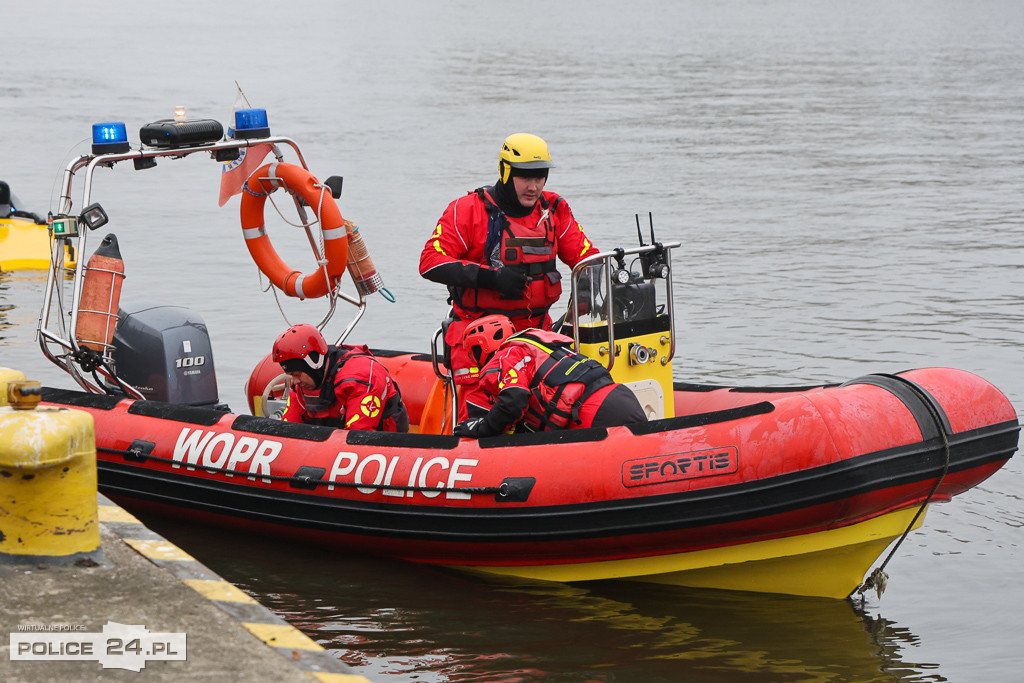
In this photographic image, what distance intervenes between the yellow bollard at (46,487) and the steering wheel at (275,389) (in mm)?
2259

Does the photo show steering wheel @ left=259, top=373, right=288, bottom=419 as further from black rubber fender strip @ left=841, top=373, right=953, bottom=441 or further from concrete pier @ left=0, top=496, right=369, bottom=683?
black rubber fender strip @ left=841, top=373, right=953, bottom=441

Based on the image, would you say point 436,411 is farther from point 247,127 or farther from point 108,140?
point 108,140

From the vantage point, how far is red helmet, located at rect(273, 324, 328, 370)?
5223 millimetres

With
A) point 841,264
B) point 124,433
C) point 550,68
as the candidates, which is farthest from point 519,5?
point 124,433

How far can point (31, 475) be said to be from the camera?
3762 mm

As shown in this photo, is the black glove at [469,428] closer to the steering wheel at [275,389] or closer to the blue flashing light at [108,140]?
the steering wheel at [275,389]

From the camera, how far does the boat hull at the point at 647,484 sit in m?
4.64

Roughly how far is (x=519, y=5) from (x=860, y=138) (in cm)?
5104

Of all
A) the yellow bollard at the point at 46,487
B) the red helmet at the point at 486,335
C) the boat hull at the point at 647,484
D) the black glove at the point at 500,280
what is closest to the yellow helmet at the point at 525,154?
the black glove at the point at 500,280

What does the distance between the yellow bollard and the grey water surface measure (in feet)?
3.93

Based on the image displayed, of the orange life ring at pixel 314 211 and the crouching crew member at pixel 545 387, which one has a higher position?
the orange life ring at pixel 314 211

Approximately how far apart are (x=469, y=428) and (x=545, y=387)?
372mm

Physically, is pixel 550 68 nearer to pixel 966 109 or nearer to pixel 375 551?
pixel 966 109

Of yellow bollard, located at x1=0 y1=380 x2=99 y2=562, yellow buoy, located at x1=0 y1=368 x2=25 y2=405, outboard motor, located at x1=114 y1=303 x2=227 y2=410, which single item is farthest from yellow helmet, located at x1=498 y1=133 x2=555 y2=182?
yellow bollard, located at x1=0 y1=380 x2=99 y2=562
